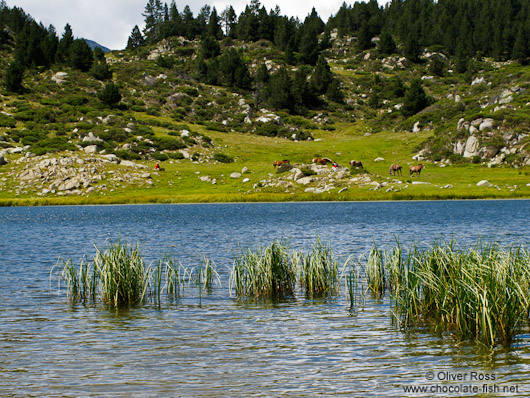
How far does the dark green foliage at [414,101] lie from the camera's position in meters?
123

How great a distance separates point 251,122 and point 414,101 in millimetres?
37659

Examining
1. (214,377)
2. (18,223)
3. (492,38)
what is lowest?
(214,377)

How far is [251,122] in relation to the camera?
126000 mm

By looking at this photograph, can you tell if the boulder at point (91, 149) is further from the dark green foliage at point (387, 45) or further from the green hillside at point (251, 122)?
the dark green foliage at point (387, 45)

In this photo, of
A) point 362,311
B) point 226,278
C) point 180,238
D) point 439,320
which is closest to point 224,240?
point 180,238

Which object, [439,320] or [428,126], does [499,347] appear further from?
[428,126]

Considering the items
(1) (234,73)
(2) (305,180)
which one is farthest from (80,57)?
(2) (305,180)

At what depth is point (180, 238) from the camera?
34625 mm

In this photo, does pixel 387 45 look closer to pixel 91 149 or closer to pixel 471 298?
pixel 91 149

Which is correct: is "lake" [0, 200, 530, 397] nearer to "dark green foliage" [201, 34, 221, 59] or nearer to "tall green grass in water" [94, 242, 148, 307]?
"tall green grass in water" [94, 242, 148, 307]

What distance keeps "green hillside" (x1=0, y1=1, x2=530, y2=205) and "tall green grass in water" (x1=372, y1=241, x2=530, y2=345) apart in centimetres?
5324

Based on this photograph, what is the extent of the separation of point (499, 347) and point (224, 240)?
2276 cm

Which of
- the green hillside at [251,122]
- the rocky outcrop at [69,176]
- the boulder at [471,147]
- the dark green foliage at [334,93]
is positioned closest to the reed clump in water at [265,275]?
the green hillside at [251,122]

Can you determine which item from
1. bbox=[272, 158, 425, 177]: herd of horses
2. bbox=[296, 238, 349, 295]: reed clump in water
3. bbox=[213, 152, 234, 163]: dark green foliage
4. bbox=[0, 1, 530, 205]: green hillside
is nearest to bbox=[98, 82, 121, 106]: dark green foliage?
bbox=[0, 1, 530, 205]: green hillside
